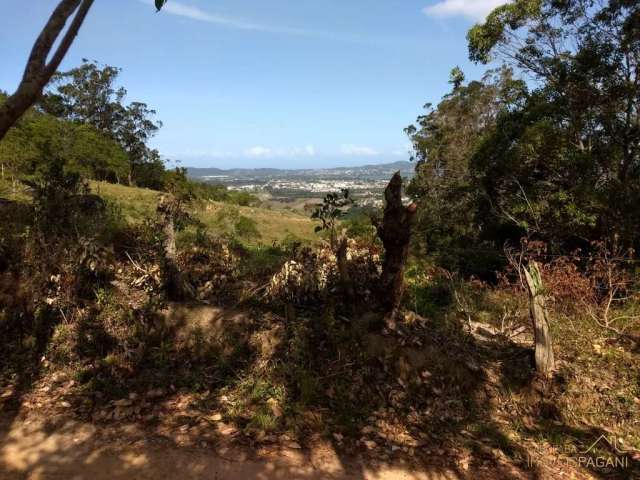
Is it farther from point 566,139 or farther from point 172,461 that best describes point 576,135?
point 172,461

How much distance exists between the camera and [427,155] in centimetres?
2586

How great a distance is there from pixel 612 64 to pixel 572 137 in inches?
81.3

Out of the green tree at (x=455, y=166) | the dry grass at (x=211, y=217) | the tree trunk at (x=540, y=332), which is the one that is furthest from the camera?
the dry grass at (x=211, y=217)

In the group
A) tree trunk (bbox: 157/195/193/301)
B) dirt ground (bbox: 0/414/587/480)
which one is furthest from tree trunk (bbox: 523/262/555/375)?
tree trunk (bbox: 157/195/193/301)

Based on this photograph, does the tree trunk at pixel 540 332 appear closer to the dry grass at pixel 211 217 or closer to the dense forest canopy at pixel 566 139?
the dense forest canopy at pixel 566 139

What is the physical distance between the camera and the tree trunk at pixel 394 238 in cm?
569

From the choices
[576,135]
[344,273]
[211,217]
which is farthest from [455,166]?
[344,273]

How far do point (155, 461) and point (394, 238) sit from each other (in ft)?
12.7

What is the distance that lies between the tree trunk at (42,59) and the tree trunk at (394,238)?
3.69m

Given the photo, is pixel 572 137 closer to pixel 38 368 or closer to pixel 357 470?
pixel 357 470

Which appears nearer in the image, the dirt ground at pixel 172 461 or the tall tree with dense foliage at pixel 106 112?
the dirt ground at pixel 172 461

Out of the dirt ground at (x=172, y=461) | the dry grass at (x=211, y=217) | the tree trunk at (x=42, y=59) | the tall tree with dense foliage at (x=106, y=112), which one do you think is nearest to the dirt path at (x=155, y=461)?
the dirt ground at (x=172, y=461)

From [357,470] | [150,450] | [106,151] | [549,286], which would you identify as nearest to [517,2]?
[549,286]

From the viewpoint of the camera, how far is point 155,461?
4.27 metres
